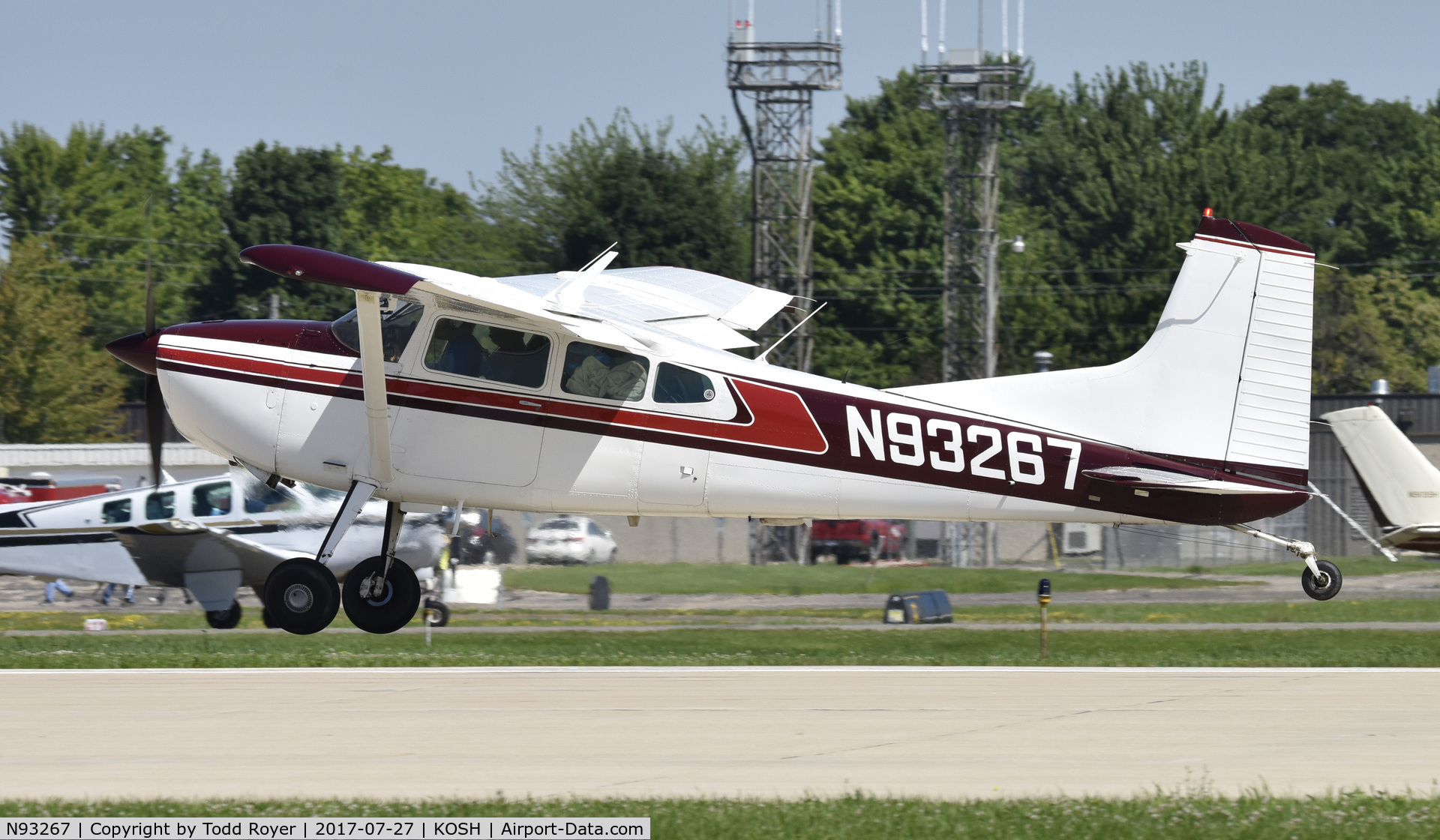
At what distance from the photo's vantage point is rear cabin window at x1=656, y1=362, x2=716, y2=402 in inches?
492

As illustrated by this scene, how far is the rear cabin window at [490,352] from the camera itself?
1241 cm

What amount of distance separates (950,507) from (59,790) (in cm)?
725

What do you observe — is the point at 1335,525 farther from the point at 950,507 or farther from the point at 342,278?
the point at 342,278

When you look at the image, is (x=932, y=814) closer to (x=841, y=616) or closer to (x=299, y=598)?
(x=299, y=598)

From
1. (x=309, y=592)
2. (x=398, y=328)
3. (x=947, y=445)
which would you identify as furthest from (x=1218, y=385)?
(x=309, y=592)

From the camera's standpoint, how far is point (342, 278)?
10961 mm

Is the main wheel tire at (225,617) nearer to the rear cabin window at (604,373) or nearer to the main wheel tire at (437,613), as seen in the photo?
the main wheel tire at (437,613)

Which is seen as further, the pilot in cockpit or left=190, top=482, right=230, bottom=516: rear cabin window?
left=190, top=482, right=230, bottom=516: rear cabin window

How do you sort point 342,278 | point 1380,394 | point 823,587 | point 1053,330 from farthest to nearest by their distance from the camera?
point 1053,330 < point 1380,394 < point 823,587 < point 342,278

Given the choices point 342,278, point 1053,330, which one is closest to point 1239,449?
point 342,278

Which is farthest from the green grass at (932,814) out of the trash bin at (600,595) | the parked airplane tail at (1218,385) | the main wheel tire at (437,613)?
the trash bin at (600,595)

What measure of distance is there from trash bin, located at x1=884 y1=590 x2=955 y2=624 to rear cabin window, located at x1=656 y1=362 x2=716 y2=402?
1431 centimetres

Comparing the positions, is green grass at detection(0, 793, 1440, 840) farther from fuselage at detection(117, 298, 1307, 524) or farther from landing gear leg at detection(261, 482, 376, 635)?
fuselage at detection(117, 298, 1307, 524)

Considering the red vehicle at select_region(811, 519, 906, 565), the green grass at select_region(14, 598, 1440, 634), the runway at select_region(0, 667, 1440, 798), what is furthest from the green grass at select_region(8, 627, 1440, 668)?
the red vehicle at select_region(811, 519, 906, 565)
